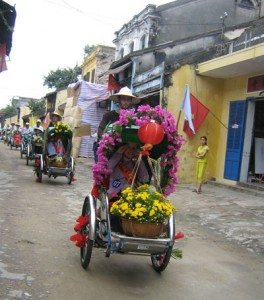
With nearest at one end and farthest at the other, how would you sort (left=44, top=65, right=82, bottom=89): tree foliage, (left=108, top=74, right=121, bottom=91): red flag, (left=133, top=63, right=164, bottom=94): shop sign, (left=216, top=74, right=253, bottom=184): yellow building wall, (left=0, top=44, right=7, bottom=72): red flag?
(left=216, top=74, right=253, bottom=184): yellow building wall, (left=0, top=44, right=7, bottom=72): red flag, (left=133, top=63, right=164, bottom=94): shop sign, (left=108, top=74, right=121, bottom=91): red flag, (left=44, top=65, right=82, bottom=89): tree foliage

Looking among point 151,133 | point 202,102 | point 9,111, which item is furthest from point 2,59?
point 9,111

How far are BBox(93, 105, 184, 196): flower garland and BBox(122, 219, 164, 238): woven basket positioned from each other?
0.86 m

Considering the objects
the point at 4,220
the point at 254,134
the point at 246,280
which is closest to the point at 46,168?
the point at 4,220

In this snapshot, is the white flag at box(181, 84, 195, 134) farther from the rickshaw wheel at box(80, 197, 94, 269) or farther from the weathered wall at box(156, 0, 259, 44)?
the weathered wall at box(156, 0, 259, 44)

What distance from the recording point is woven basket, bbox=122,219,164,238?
4.46 m

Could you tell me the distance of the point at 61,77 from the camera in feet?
148

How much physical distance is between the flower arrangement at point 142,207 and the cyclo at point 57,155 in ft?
25.6

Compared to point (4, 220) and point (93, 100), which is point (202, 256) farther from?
point (93, 100)

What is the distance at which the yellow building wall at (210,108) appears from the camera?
14.8 metres

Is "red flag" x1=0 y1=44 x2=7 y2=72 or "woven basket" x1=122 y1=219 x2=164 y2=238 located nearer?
"woven basket" x1=122 y1=219 x2=164 y2=238

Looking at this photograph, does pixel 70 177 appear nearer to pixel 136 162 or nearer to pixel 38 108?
pixel 136 162

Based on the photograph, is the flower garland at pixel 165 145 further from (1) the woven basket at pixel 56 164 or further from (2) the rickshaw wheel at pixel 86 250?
(1) the woven basket at pixel 56 164

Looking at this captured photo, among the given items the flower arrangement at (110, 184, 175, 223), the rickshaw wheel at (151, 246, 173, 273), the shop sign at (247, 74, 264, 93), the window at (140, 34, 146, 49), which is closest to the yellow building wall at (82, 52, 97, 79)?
the window at (140, 34, 146, 49)

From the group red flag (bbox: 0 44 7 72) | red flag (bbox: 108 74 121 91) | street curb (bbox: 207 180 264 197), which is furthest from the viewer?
red flag (bbox: 108 74 121 91)
